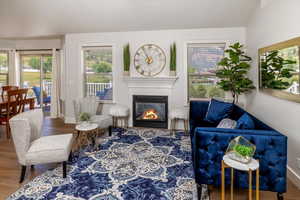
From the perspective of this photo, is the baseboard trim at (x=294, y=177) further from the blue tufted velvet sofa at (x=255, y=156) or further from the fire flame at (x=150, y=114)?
the fire flame at (x=150, y=114)

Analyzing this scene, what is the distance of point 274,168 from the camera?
6.45 feet

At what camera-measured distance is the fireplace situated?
507 cm

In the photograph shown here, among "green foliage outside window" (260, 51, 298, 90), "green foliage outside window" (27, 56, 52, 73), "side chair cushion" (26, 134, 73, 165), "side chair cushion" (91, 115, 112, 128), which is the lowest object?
"side chair cushion" (26, 134, 73, 165)

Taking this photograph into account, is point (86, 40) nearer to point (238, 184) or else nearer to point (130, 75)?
point (130, 75)

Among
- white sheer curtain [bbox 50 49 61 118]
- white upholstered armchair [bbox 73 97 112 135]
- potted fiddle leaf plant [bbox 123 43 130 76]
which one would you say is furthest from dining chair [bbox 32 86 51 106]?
potted fiddle leaf plant [bbox 123 43 130 76]

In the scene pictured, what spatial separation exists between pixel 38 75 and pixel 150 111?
4.41 m

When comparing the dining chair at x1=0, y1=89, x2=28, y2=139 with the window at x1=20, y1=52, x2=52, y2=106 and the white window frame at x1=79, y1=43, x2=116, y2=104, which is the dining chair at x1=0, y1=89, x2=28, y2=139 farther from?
the window at x1=20, y1=52, x2=52, y2=106

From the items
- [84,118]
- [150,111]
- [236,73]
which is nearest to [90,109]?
[84,118]

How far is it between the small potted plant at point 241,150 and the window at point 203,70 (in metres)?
3.15

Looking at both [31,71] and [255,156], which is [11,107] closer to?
[31,71]

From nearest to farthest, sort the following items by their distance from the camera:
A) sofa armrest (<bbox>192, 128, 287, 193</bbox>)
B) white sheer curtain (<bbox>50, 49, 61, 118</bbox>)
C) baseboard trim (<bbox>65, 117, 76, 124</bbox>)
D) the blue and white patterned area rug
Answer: sofa armrest (<bbox>192, 128, 287, 193</bbox>) < the blue and white patterned area rug < baseboard trim (<bbox>65, 117, 76, 124</bbox>) < white sheer curtain (<bbox>50, 49, 61, 118</bbox>)

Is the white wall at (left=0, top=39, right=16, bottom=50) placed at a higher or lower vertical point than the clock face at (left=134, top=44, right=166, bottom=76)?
higher

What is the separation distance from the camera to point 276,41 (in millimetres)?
2982

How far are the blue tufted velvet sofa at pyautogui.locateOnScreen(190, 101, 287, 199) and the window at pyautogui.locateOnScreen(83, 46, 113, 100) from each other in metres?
3.86
